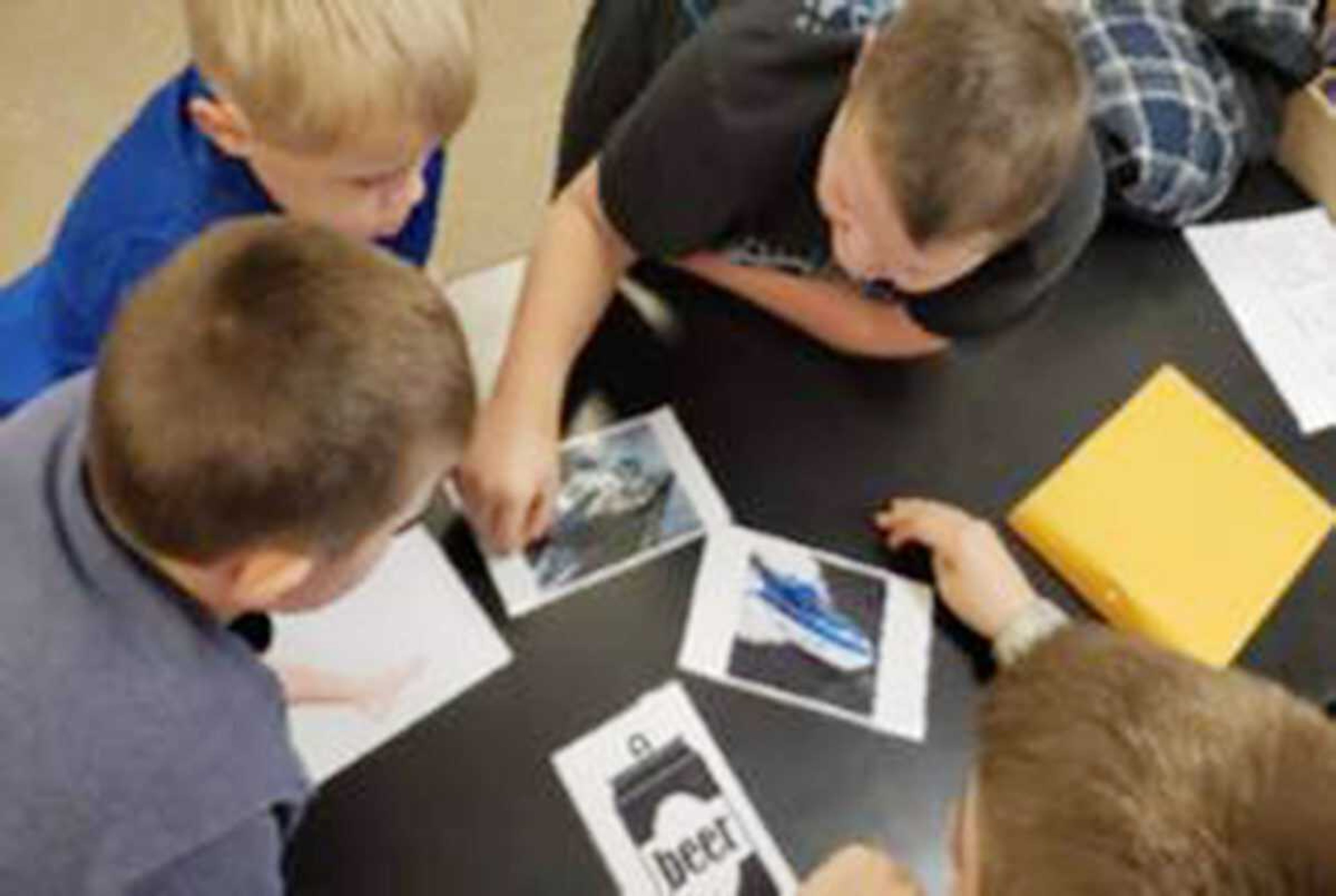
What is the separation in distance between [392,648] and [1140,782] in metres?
0.61

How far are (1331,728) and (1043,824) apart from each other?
15 centimetres

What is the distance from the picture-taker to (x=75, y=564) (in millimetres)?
812

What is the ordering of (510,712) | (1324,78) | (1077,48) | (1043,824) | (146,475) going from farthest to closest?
(1324,78)
(1077,48)
(510,712)
(146,475)
(1043,824)

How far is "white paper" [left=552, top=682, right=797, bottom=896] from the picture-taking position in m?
1.01

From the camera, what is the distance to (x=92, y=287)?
1179mm

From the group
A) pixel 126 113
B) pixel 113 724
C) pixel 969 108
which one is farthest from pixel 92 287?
pixel 126 113

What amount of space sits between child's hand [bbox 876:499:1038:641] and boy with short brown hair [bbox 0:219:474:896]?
50cm

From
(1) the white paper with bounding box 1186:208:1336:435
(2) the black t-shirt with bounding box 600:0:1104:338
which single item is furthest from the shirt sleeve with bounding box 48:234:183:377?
(1) the white paper with bounding box 1186:208:1336:435

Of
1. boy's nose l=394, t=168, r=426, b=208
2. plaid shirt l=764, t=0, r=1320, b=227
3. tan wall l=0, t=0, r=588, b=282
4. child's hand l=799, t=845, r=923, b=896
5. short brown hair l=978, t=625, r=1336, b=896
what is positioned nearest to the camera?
short brown hair l=978, t=625, r=1336, b=896

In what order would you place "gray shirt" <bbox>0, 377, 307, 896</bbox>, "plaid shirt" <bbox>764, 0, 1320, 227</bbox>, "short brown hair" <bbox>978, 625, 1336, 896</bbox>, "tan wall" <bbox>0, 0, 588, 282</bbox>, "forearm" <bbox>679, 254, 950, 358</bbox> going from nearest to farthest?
"short brown hair" <bbox>978, 625, 1336, 896</bbox>, "gray shirt" <bbox>0, 377, 307, 896</bbox>, "forearm" <bbox>679, 254, 950, 358</bbox>, "plaid shirt" <bbox>764, 0, 1320, 227</bbox>, "tan wall" <bbox>0, 0, 588, 282</bbox>

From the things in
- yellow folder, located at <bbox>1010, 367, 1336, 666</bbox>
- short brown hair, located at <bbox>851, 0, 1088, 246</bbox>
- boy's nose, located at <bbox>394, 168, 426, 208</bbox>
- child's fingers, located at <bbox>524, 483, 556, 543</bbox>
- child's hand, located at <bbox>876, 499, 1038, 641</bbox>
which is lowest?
yellow folder, located at <bbox>1010, 367, 1336, 666</bbox>

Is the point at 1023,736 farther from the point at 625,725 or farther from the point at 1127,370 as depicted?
the point at 1127,370

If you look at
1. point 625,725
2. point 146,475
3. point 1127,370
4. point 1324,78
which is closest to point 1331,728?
point 625,725

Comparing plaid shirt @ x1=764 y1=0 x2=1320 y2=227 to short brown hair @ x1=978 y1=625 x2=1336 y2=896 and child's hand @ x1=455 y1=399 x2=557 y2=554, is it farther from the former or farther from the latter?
short brown hair @ x1=978 y1=625 x2=1336 y2=896
